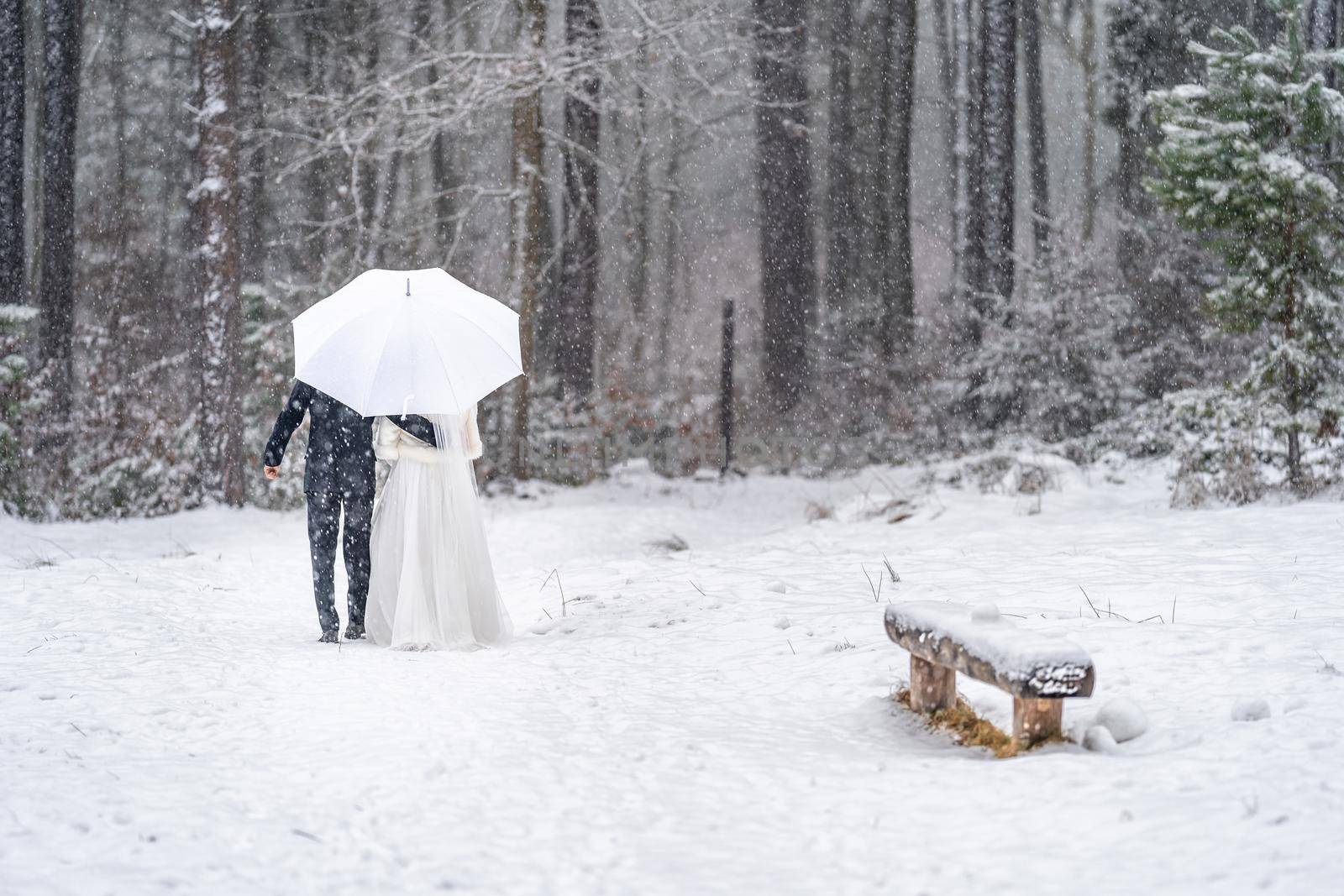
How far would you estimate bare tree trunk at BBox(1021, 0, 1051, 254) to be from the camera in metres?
Result: 21.9

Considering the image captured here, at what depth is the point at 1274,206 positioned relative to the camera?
9.53 metres

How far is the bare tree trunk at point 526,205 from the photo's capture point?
14.2m

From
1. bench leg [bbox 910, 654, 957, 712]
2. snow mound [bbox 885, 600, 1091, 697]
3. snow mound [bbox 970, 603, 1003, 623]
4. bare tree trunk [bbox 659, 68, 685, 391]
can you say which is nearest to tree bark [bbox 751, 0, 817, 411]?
bare tree trunk [bbox 659, 68, 685, 391]

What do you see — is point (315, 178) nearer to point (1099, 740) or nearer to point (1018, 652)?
point (1018, 652)

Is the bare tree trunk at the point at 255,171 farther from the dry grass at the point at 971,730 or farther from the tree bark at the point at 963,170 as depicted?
the dry grass at the point at 971,730

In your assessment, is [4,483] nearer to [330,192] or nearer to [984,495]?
[984,495]

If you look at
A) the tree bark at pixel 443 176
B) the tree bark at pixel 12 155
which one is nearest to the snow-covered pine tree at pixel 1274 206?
the tree bark at pixel 12 155

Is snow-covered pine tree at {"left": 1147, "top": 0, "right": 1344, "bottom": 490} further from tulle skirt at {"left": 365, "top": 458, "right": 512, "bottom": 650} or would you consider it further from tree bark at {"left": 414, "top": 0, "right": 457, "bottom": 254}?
tree bark at {"left": 414, "top": 0, "right": 457, "bottom": 254}

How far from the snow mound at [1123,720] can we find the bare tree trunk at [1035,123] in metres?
17.1

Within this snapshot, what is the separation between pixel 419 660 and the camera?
5.91m

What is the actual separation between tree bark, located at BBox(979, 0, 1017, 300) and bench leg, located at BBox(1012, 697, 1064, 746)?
1406 centimetres

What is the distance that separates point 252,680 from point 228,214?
9.74m

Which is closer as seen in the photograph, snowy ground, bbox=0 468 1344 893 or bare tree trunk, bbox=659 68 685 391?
snowy ground, bbox=0 468 1344 893

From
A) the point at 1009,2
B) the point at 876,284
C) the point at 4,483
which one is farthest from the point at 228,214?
the point at 876,284
